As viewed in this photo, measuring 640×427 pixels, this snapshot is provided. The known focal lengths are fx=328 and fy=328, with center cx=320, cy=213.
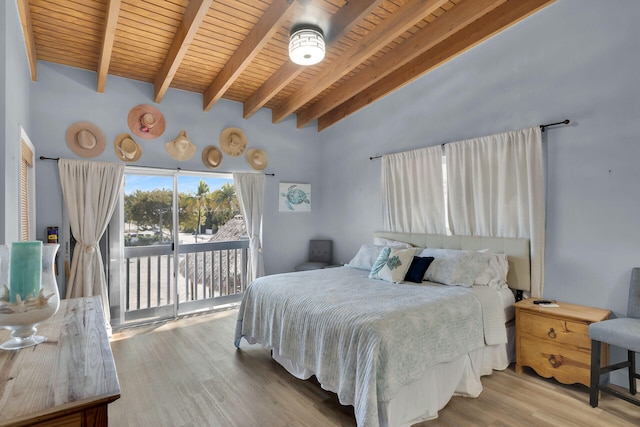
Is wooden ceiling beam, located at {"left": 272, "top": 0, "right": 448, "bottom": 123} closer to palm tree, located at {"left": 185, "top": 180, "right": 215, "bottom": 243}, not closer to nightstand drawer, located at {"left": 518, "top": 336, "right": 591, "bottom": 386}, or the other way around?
palm tree, located at {"left": 185, "top": 180, "right": 215, "bottom": 243}

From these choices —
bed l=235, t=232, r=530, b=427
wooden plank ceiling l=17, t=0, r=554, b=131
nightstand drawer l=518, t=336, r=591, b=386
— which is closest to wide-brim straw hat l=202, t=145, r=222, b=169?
wooden plank ceiling l=17, t=0, r=554, b=131

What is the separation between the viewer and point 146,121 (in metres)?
4.16

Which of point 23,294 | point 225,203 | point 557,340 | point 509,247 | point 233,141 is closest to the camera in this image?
point 23,294

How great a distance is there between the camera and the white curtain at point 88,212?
144 inches

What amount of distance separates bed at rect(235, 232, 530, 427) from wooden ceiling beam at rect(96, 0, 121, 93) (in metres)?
2.56

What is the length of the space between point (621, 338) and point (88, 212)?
16.3 feet

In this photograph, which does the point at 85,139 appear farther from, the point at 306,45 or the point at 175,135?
the point at 306,45

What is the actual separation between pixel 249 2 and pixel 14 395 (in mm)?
2969

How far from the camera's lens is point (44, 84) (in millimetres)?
3607

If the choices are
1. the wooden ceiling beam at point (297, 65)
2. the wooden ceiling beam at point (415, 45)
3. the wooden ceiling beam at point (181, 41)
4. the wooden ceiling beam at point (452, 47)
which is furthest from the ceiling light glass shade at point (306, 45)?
the wooden ceiling beam at point (452, 47)

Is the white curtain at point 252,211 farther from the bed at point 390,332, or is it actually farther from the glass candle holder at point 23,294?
the glass candle holder at point 23,294

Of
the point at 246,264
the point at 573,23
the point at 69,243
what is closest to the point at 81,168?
the point at 69,243

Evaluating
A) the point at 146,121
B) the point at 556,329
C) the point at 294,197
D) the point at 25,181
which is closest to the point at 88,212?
the point at 25,181

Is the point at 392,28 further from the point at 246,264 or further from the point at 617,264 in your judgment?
the point at 246,264
